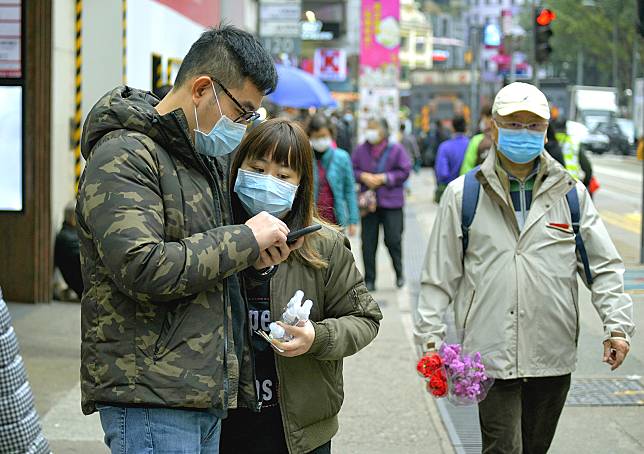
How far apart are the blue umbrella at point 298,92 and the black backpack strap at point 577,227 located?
13534 millimetres

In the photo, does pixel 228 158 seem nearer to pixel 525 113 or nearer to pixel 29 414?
pixel 29 414

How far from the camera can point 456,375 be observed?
448 cm

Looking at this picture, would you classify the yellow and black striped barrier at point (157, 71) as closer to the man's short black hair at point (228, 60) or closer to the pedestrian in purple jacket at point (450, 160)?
the pedestrian in purple jacket at point (450, 160)

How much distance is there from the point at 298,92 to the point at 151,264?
623 inches

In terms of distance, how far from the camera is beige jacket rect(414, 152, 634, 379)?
14.8 ft

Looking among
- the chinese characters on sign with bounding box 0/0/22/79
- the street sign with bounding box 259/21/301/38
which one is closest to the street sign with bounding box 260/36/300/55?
the street sign with bounding box 259/21/301/38

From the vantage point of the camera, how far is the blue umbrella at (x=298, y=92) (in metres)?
18.2

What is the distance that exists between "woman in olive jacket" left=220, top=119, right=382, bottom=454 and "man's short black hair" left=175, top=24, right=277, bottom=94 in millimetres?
397

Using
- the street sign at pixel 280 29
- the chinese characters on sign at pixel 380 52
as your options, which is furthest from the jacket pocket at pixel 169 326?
the chinese characters on sign at pixel 380 52

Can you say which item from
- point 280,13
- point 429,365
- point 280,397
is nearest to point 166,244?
point 280,397

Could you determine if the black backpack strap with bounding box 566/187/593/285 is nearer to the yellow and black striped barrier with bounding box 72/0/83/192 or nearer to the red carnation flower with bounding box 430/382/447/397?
the red carnation flower with bounding box 430/382/447/397

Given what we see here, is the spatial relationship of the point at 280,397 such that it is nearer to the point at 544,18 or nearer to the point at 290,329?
the point at 290,329

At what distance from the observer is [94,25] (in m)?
11.5

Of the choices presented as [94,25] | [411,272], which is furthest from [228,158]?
[411,272]
